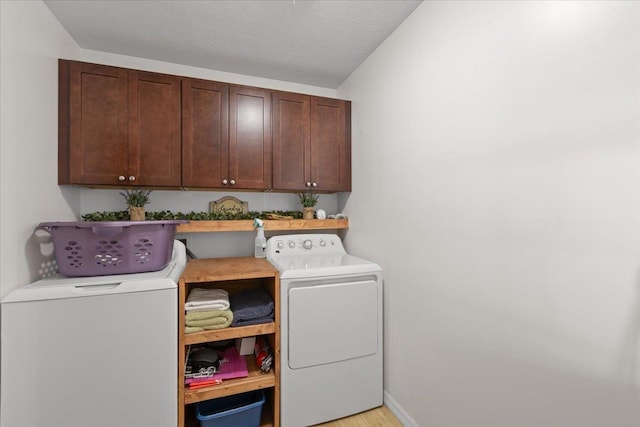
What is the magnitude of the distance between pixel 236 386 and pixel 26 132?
1.72m

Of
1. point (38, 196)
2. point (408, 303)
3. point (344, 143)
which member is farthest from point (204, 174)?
point (408, 303)

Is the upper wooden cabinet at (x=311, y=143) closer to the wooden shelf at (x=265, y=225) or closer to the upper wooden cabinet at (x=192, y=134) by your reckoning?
the upper wooden cabinet at (x=192, y=134)

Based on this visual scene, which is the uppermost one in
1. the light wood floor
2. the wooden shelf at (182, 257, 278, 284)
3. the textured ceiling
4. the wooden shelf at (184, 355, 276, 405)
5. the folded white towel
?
the textured ceiling

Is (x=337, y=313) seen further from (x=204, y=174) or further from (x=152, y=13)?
(x=152, y=13)

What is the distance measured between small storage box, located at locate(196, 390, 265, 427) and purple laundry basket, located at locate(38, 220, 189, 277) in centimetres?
90

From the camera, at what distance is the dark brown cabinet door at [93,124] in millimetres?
1729

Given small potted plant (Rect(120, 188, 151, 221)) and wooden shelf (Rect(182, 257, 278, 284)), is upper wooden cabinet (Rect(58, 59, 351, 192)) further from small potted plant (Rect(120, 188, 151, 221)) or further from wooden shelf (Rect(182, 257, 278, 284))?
wooden shelf (Rect(182, 257, 278, 284))

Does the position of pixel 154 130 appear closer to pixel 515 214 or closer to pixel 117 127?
pixel 117 127

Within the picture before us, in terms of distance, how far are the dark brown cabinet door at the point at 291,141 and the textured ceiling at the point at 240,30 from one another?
306 millimetres

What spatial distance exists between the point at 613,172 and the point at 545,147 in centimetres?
21

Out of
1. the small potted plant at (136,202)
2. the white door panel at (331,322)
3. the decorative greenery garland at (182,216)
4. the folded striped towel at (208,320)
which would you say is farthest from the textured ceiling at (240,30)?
the folded striped towel at (208,320)

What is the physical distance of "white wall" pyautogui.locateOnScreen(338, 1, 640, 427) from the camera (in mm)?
828

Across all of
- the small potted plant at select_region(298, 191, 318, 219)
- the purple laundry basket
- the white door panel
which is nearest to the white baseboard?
the white door panel

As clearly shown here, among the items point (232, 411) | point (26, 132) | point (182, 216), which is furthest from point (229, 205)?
point (232, 411)
